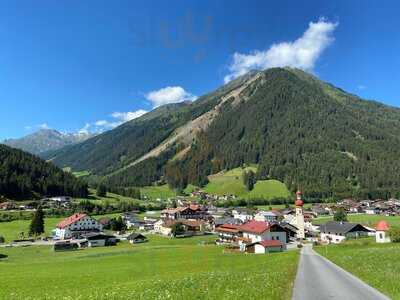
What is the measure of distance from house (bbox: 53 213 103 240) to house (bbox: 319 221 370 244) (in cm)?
7707

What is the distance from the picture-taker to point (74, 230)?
14662 centimetres

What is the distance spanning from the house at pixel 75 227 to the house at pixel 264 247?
66.8 meters

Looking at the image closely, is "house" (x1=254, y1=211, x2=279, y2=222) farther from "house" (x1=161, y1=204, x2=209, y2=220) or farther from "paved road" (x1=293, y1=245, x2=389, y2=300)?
"paved road" (x1=293, y1=245, x2=389, y2=300)

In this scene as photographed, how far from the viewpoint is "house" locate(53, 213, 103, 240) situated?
140913 mm

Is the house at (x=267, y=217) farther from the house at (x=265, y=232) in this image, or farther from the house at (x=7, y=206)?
the house at (x=7, y=206)

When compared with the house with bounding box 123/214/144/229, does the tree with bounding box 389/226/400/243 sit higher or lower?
lower

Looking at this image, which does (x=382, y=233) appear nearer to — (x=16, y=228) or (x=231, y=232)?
(x=231, y=232)

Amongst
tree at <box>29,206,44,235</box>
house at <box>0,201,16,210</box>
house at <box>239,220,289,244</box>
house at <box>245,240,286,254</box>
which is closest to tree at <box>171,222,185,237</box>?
house at <box>239,220,289,244</box>

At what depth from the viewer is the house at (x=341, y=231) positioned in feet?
424

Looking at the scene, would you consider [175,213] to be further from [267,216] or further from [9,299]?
[9,299]

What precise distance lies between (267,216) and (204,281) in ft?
501

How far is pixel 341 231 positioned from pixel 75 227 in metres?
87.1

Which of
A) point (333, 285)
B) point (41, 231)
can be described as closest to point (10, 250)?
point (41, 231)

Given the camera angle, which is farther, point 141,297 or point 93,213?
point 93,213
